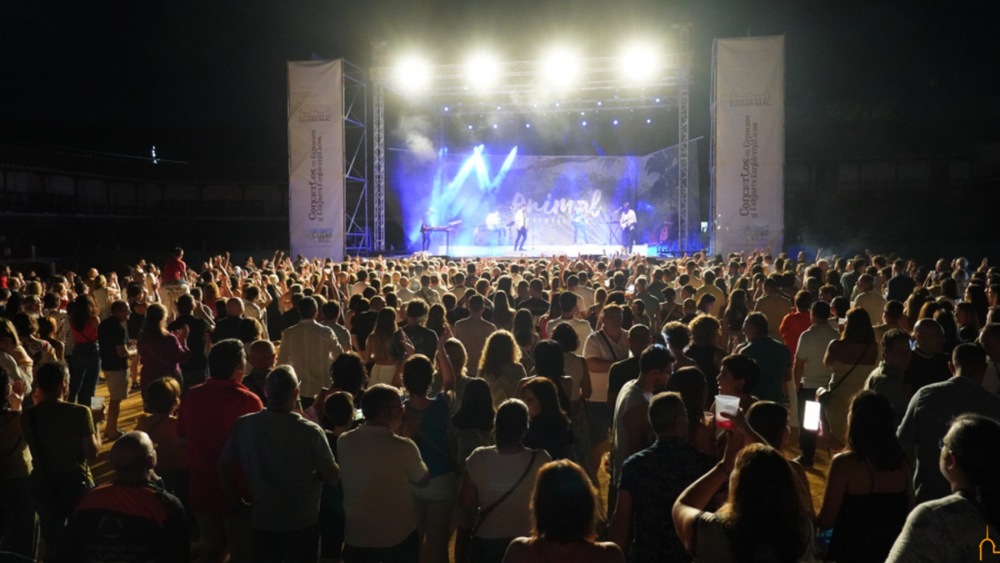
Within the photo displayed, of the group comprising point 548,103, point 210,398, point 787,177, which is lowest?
point 210,398

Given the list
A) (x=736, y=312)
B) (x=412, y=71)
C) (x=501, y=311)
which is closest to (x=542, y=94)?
(x=412, y=71)

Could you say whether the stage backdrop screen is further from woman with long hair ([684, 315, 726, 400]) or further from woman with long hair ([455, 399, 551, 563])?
woman with long hair ([455, 399, 551, 563])

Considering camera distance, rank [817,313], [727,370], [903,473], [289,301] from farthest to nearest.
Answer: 1. [289,301]
2. [817,313]
3. [727,370]
4. [903,473]

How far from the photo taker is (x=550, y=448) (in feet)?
11.6

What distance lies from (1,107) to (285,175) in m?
14.2

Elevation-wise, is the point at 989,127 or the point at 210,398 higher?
the point at 989,127

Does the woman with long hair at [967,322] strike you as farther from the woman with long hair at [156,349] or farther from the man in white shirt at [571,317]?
the woman with long hair at [156,349]

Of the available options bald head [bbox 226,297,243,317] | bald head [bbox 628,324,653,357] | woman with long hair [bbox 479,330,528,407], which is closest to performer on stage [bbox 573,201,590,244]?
bald head [bbox 226,297,243,317]

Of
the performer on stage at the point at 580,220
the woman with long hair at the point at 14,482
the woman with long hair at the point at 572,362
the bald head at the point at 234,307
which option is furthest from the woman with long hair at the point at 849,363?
the performer on stage at the point at 580,220

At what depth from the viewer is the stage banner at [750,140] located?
52.5 feet

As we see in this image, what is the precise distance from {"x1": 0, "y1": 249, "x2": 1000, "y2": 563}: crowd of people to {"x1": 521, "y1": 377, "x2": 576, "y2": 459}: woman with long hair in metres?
0.01

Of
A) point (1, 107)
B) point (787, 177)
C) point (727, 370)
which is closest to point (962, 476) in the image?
point (727, 370)

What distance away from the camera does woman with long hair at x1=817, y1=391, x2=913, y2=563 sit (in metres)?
2.87

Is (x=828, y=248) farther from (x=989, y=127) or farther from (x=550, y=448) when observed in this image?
(x=550, y=448)
